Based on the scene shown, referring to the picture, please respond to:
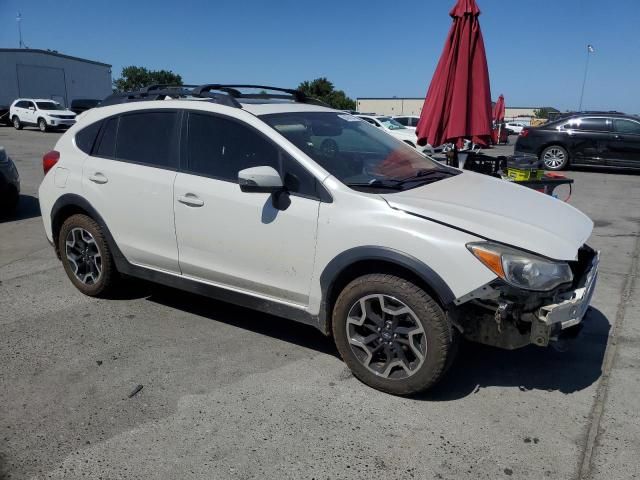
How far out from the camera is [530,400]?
3260mm

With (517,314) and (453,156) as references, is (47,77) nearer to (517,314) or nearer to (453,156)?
(453,156)

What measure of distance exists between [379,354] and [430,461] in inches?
30.7

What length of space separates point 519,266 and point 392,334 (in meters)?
0.82

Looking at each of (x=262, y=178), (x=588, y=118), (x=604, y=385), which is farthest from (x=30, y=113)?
(x=604, y=385)

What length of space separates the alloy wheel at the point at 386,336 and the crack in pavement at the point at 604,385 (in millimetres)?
943

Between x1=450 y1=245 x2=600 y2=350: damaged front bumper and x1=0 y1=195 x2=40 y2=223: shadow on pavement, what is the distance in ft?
23.8

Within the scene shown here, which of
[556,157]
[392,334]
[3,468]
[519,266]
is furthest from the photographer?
[556,157]

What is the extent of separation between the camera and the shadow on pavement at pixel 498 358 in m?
3.43

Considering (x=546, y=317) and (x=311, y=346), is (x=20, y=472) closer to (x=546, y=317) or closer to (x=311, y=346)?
(x=311, y=346)

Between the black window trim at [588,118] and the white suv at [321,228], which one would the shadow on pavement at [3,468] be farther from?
the black window trim at [588,118]

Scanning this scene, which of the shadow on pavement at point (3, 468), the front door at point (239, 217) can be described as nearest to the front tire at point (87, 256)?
the front door at point (239, 217)

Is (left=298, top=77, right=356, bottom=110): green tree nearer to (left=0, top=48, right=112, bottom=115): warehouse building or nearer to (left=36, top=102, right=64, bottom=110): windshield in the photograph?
(left=0, top=48, right=112, bottom=115): warehouse building

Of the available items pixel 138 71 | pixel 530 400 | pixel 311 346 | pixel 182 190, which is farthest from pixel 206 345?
pixel 138 71

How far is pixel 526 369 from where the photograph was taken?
11.9 feet
